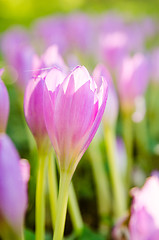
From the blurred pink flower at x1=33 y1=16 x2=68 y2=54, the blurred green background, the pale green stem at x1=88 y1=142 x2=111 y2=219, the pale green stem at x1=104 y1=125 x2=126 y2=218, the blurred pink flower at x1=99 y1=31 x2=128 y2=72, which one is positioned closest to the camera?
the pale green stem at x1=104 y1=125 x2=126 y2=218

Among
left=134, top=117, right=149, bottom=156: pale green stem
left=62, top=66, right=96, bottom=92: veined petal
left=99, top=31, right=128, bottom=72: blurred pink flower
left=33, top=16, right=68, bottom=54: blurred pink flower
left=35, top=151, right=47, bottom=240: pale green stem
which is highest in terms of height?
left=62, top=66, right=96, bottom=92: veined petal

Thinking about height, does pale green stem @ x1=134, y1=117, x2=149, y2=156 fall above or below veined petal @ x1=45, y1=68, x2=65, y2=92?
below

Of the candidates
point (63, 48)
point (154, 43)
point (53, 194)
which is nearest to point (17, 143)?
→ point (63, 48)

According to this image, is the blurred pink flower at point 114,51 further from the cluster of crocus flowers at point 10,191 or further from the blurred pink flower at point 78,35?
the cluster of crocus flowers at point 10,191

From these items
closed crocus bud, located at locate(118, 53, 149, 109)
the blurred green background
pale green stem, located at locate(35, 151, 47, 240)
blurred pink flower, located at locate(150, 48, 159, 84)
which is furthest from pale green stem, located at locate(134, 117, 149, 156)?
the blurred green background

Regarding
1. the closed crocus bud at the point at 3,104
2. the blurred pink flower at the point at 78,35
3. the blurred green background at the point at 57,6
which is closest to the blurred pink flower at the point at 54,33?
the blurred pink flower at the point at 78,35

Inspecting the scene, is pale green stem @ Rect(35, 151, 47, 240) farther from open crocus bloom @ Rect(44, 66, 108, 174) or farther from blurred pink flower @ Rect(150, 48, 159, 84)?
blurred pink flower @ Rect(150, 48, 159, 84)
